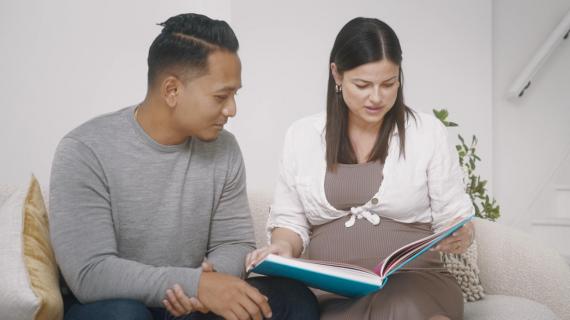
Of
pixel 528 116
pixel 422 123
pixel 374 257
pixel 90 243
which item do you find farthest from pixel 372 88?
pixel 528 116

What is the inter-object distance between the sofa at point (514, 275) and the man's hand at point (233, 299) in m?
0.73

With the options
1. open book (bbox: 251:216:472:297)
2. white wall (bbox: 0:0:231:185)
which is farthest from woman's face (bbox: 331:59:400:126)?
white wall (bbox: 0:0:231:185)

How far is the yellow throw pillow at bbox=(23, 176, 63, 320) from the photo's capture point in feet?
5.01

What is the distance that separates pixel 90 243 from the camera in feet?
5.09

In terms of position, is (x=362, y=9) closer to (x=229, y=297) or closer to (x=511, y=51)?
(x=511, y=51)

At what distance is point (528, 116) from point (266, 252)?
2535 millimetres

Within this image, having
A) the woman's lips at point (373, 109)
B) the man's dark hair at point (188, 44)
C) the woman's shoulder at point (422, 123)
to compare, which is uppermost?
the man's dark hair at point (188, 44)

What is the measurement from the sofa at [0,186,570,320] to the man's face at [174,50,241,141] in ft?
2.18

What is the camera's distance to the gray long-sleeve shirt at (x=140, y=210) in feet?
5.02

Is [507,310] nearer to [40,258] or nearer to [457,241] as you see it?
[457,241]

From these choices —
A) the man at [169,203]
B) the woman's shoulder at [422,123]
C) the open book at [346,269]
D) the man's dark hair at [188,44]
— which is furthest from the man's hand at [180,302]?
the woman's shoulder at [422,123]

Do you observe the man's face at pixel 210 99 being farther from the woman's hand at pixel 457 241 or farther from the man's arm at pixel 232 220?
the woman's hand at pixel 457 241

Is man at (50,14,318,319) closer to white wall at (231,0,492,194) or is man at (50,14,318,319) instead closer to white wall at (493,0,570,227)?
white wall at (231,0,492,194)

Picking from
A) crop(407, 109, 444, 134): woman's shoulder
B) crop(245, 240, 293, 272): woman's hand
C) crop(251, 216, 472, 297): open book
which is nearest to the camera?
crop(251, 216, 472, 297): open book
